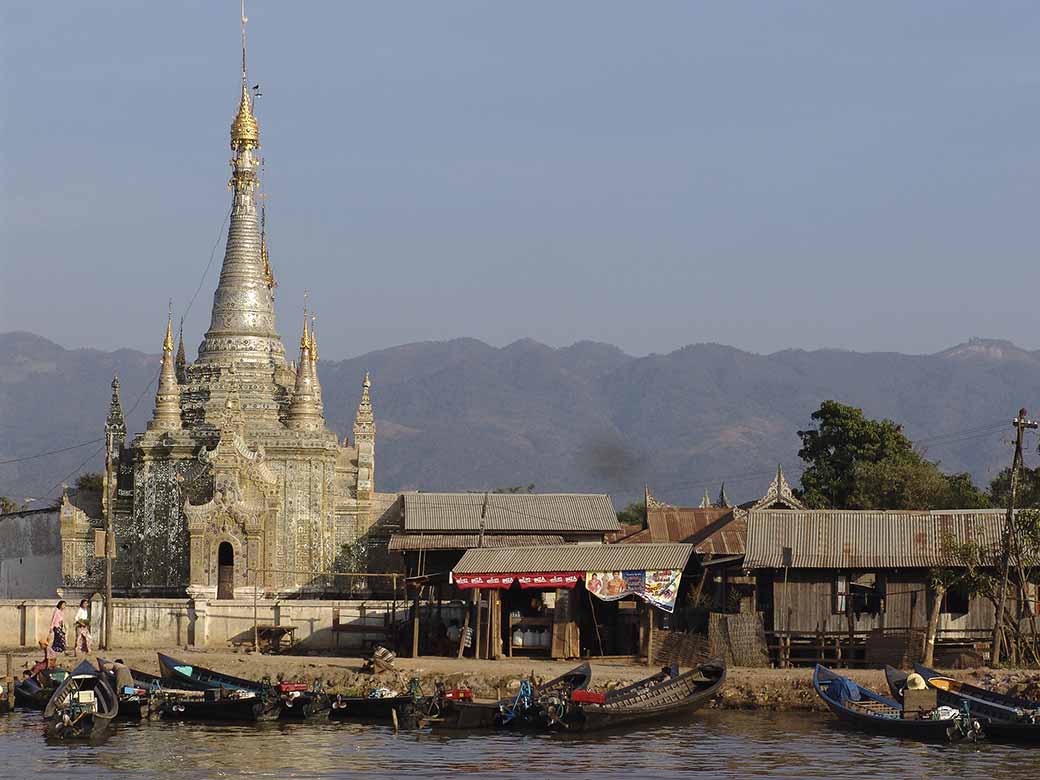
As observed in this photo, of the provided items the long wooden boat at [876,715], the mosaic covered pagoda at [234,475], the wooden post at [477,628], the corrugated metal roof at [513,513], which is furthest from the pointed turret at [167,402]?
the long wooden boat at [876,715]

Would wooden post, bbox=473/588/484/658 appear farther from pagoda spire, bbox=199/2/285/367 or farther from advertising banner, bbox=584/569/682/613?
pagoda spire, bbox=199/2/285/367

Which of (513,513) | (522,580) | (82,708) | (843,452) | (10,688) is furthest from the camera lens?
(843,452)

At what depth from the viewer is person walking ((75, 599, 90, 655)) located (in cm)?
5106

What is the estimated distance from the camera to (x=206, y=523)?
64.2 metres

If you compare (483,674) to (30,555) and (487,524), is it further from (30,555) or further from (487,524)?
(30,555)

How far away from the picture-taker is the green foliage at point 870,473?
76.5 meters

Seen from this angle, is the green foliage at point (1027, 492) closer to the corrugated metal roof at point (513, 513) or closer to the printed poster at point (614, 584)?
the corrugated metal roof at point (513, 513)

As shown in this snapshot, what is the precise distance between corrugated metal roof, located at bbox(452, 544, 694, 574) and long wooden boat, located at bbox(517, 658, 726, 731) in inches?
212

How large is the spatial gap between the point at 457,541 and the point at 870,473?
1049 inches

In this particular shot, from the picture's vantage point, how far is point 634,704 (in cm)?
4150

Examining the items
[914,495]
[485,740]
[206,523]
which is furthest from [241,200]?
[485,740]

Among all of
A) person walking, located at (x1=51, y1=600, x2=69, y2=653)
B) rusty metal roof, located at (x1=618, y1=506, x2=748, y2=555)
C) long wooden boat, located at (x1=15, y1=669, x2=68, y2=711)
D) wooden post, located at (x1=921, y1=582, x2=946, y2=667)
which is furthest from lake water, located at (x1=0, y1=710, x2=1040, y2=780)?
rusty metal roof, located at (x1=618, y1=506, x2=748, y2=555)

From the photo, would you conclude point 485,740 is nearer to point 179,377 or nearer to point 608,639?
point 608,639

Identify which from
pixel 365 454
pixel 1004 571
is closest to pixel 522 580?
pixel 1004 571
